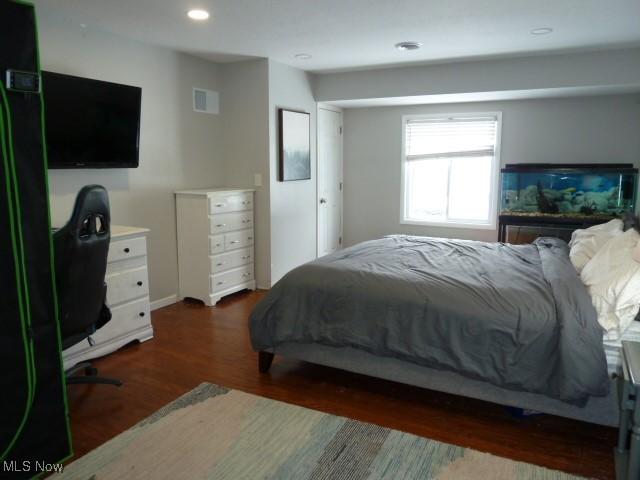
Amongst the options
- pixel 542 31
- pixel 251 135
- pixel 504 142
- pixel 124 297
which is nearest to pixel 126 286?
pixel 124 297

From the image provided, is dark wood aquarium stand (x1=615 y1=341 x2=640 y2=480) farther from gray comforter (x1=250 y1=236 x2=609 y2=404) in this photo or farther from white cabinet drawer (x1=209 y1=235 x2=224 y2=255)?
white cabinet drawer (x1=209 y1=235 x2=224 y2=255)

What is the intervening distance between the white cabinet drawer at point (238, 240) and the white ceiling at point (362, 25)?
5.63 ft

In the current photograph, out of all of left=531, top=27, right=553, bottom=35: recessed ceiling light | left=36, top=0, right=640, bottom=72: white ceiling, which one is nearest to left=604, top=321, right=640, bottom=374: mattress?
left=36, top=0, right=640, bottom=72: white ceiling

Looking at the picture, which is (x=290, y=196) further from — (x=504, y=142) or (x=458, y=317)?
(x=458, y=317)

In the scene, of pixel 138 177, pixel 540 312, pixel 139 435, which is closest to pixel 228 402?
pixel 139 435

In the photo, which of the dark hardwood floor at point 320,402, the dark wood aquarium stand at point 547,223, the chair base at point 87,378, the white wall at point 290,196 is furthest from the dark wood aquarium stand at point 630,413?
the white wall at point 290,196

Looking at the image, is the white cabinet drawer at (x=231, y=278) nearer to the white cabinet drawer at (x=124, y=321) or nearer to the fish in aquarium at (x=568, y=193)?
the white cabinet drawer at (x=124, y=321)

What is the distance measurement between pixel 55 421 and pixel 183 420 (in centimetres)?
78

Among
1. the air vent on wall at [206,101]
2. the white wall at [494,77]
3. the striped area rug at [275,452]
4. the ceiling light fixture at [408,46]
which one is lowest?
the striped area rug at [275,452]

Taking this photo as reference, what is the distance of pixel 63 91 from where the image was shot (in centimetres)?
327

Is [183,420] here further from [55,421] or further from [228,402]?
[55,421]

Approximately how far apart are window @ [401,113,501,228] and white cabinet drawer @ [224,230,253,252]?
A: 223cm

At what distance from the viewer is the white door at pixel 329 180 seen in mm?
5801

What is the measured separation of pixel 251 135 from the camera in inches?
194
